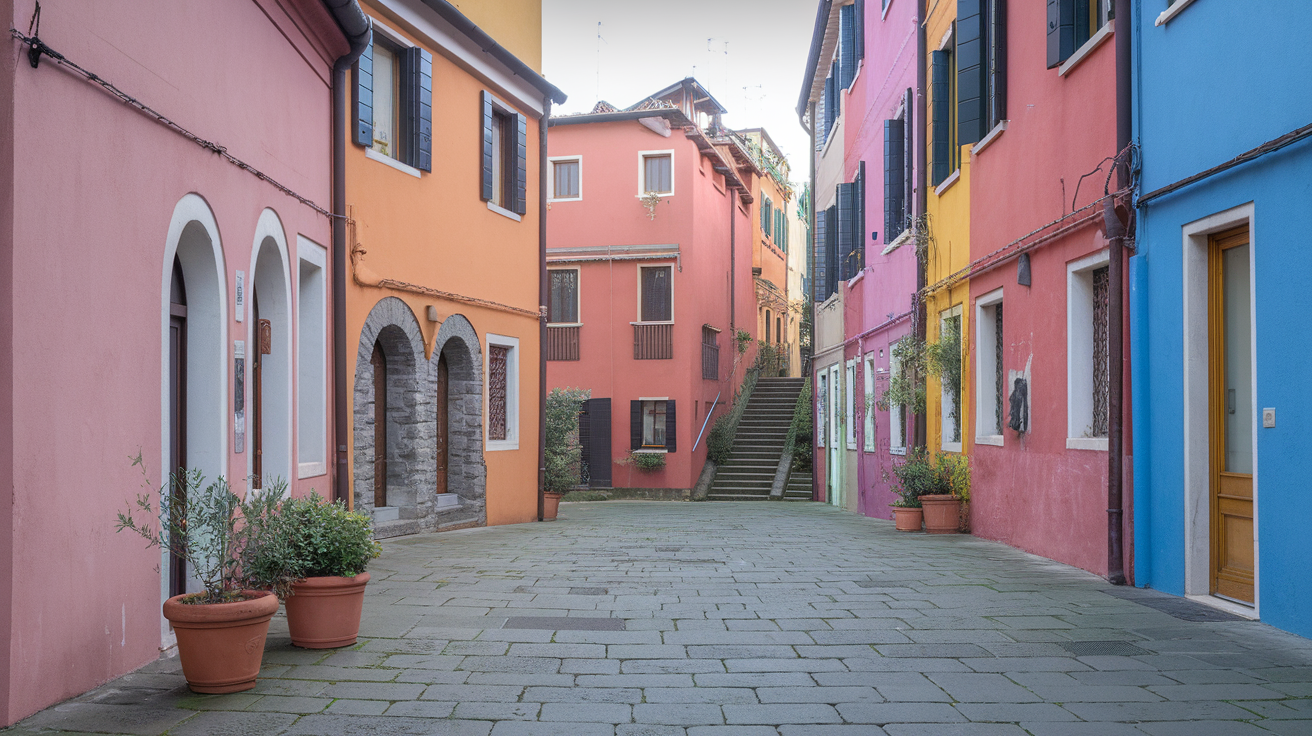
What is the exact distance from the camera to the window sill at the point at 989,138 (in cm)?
1080

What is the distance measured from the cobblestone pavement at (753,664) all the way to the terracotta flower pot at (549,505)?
6884 mm

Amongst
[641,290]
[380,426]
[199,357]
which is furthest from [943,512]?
[641,290]

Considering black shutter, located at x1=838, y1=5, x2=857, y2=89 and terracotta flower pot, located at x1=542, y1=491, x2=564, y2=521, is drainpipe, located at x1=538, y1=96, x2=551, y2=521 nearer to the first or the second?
terracotta flower pot, located at x1=542, y1=491, x2=564, y2=521

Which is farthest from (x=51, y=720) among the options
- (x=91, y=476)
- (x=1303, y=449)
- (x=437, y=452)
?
(x=437, y=452)

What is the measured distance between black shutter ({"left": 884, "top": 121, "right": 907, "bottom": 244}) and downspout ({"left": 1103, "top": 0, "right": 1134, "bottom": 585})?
6.97 meters

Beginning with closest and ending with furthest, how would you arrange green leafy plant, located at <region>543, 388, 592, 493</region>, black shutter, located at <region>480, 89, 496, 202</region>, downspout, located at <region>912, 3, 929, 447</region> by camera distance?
downspout, located at <region>912, 3, 929, 447</region> → black shutter, located at <region>480, 89, 496, 202</region> → green leafy plant, located at <region>543, 388, 592, 493</region>

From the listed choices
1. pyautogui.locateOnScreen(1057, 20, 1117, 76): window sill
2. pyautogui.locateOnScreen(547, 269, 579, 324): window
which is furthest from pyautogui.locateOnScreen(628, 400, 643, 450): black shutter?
pyautogui.locateOnScreen(1057, 20, 1117, 76): window sill

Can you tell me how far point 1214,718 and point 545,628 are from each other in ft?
11.7

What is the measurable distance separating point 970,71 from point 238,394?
7.76 m

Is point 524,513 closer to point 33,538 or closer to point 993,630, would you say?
point 993,630

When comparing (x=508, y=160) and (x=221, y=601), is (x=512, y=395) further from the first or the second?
(x=221, y=601)

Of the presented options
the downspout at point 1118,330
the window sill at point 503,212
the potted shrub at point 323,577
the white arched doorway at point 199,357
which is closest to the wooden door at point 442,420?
the window sill at point 503,212

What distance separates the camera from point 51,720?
4441 mm

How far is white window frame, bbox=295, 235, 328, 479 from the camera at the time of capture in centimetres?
1024
